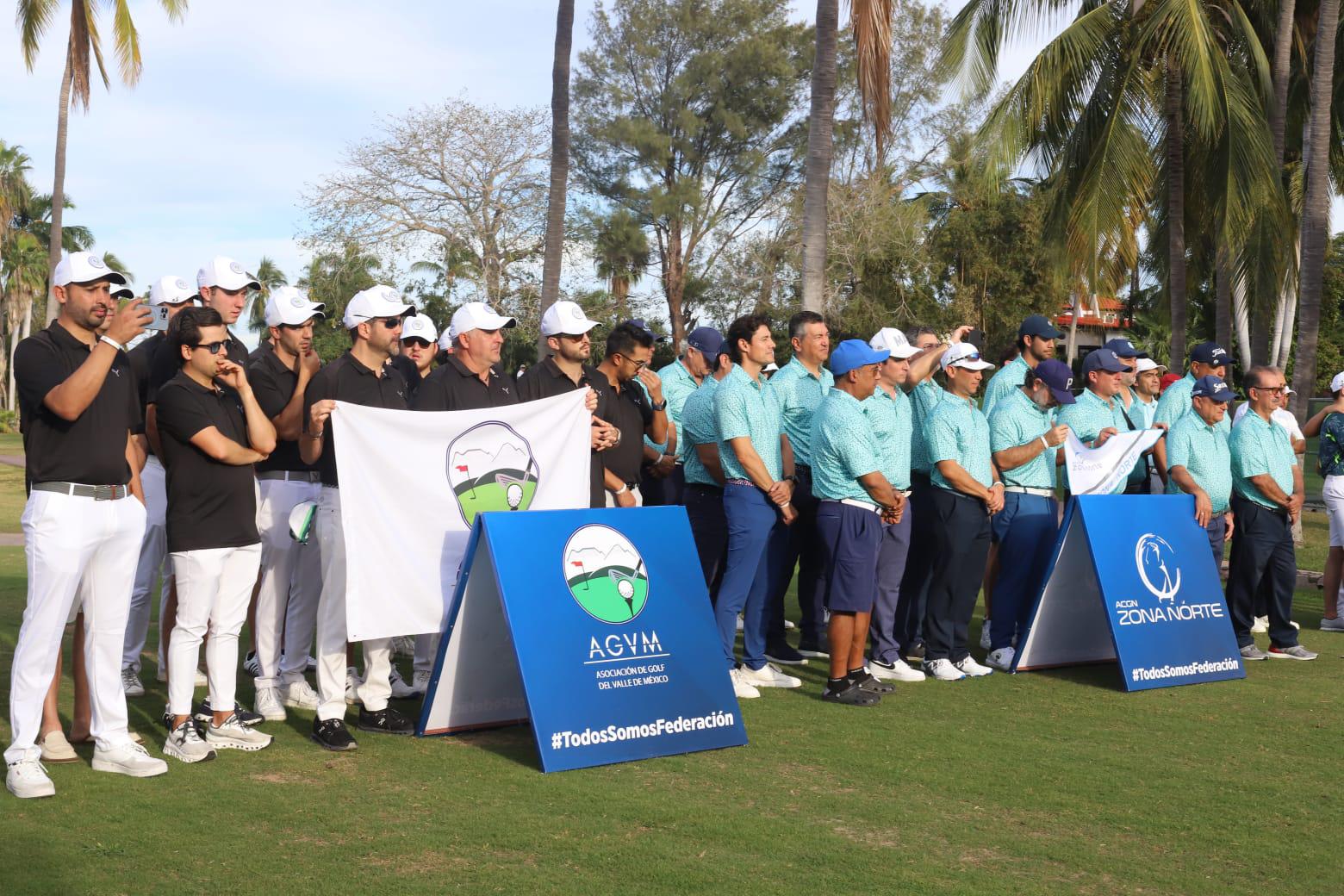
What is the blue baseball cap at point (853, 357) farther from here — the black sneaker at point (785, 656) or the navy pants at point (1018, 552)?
the black sneaker at point (785, 656)

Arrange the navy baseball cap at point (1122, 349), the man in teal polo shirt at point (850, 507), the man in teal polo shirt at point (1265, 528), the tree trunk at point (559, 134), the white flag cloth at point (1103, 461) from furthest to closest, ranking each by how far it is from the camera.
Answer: the tree trunk at point (559, 134)
the navy baseball cap at point (1122, 349)
the man in teal polo shirt at point (1265, 528)
the white flag cloth at point (1103, 461)
the man in teal polo shirt at point (850, 507)

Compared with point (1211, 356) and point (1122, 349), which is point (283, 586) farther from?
point (1211, 356)

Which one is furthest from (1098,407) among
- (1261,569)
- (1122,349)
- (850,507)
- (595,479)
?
(595,479)

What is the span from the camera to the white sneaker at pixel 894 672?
8.18 m

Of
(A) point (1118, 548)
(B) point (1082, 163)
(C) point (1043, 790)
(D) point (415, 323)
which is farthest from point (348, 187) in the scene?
(C) point (1043, 790)

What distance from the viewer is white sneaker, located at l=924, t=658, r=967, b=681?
8250 millimetres

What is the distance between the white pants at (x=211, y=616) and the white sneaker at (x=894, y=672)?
3970mm

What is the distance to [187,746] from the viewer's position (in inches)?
229

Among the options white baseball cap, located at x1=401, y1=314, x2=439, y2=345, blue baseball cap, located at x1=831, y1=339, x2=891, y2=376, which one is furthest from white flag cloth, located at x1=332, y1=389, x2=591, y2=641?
white baseball cap, located at x1=401, y1=314, x2=439, y2=345

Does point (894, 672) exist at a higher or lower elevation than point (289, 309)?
lower

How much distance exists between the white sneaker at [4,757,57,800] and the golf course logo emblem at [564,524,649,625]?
7.71 ft

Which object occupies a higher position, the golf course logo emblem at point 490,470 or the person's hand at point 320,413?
the person's hand at point 320,413

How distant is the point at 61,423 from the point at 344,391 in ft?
5.15

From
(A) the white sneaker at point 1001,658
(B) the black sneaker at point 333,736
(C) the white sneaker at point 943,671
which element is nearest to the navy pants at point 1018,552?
(A) the white sneaker at point 1001,658
